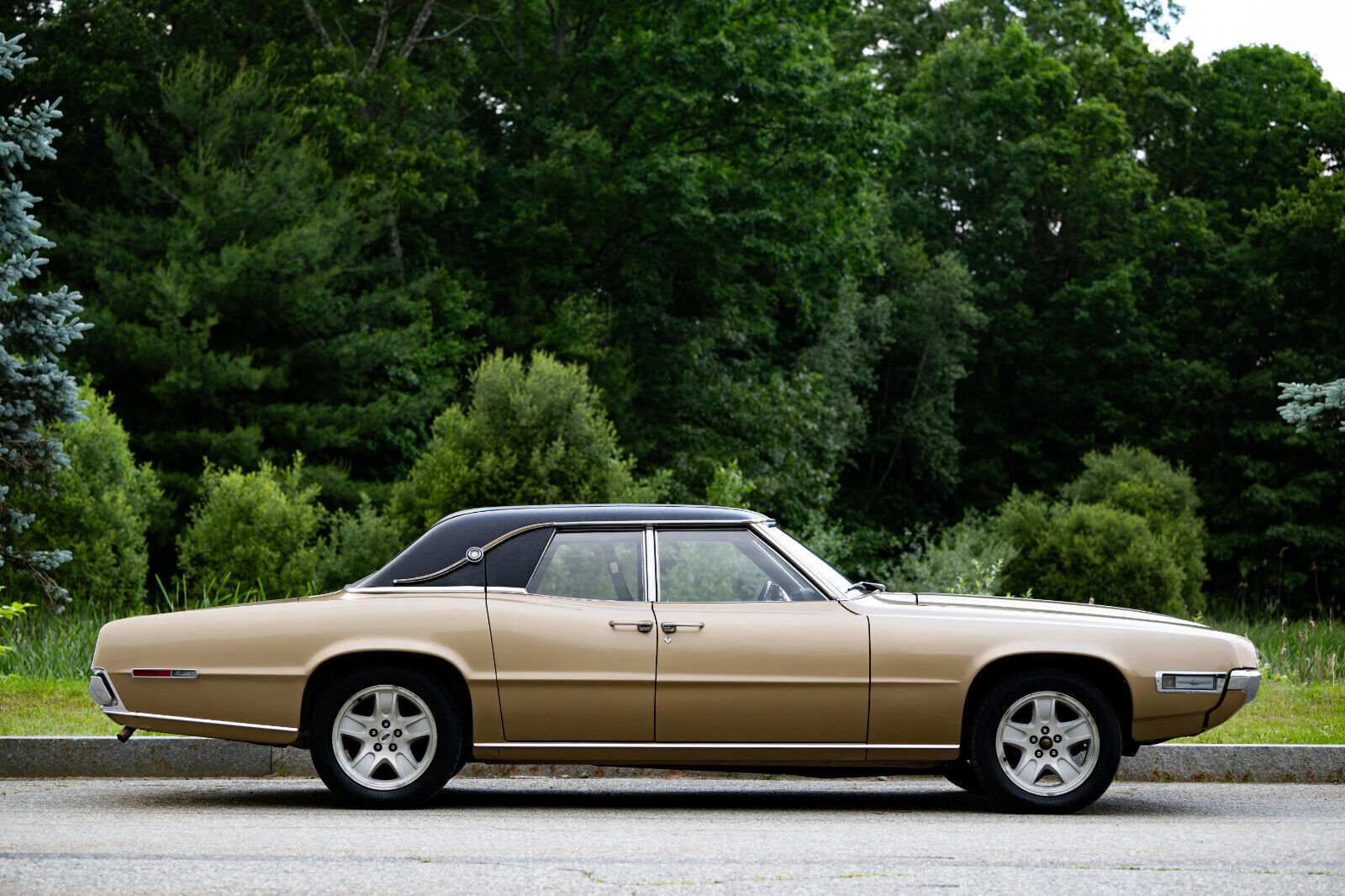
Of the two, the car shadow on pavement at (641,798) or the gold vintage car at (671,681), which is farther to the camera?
the car shadow on pavement at (641,798)

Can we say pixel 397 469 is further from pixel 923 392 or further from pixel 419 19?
pixel 923 392

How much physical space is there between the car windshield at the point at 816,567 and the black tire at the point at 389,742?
5.99 feet

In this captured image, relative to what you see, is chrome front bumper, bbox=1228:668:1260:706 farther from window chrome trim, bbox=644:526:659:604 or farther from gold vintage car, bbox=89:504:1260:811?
window chrome trim, bbox=644:526:659:604

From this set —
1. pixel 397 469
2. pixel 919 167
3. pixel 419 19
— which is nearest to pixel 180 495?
pixel 397 469

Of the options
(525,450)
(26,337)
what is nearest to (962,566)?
(525,450)

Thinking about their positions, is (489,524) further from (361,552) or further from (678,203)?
(678,203)

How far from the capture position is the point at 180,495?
26734mm

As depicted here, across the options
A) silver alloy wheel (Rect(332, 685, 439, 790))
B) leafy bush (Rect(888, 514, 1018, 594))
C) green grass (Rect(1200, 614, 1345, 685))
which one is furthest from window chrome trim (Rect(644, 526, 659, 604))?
leafy bush (Rect(888, 514, 1018, 594))

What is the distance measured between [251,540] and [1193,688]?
51.0 feet

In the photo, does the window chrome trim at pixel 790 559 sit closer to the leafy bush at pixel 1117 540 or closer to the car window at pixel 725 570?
the car window at pixel 725 570

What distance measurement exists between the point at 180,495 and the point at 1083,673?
883 inches

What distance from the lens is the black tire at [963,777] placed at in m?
7.70

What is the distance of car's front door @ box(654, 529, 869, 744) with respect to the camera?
22.8 feet

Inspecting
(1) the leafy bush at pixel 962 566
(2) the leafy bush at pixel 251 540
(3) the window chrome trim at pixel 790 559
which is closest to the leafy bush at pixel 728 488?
(1) the leafy bush at pixel 962 566
